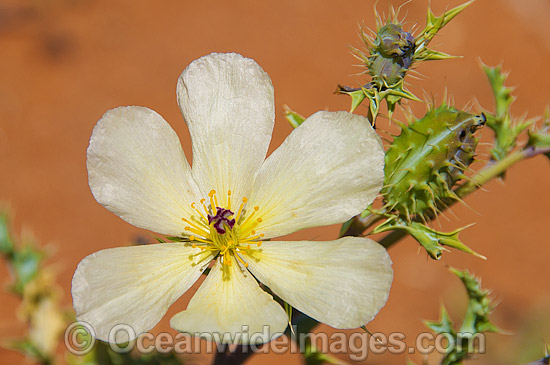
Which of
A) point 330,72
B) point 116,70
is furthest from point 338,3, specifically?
point 116,70

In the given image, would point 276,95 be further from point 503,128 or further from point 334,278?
point 334,278

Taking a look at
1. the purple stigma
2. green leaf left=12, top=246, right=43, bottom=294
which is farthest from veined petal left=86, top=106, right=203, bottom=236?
green leaf left=12, top=246, right=43, bottom=294

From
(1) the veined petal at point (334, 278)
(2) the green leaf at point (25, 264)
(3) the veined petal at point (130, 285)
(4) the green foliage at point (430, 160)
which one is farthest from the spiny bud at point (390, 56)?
(2) the green leaf at point (25, 264)

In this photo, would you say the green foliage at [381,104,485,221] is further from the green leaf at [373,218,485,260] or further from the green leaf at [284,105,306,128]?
the green leaf at [284,105,306,128]

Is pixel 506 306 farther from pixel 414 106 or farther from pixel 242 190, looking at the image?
pixel 242 190

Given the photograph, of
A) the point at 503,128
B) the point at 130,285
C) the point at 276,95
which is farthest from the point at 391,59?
the point at 276,95

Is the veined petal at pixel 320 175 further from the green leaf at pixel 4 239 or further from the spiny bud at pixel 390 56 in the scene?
the green leaf at pixel 4 239
